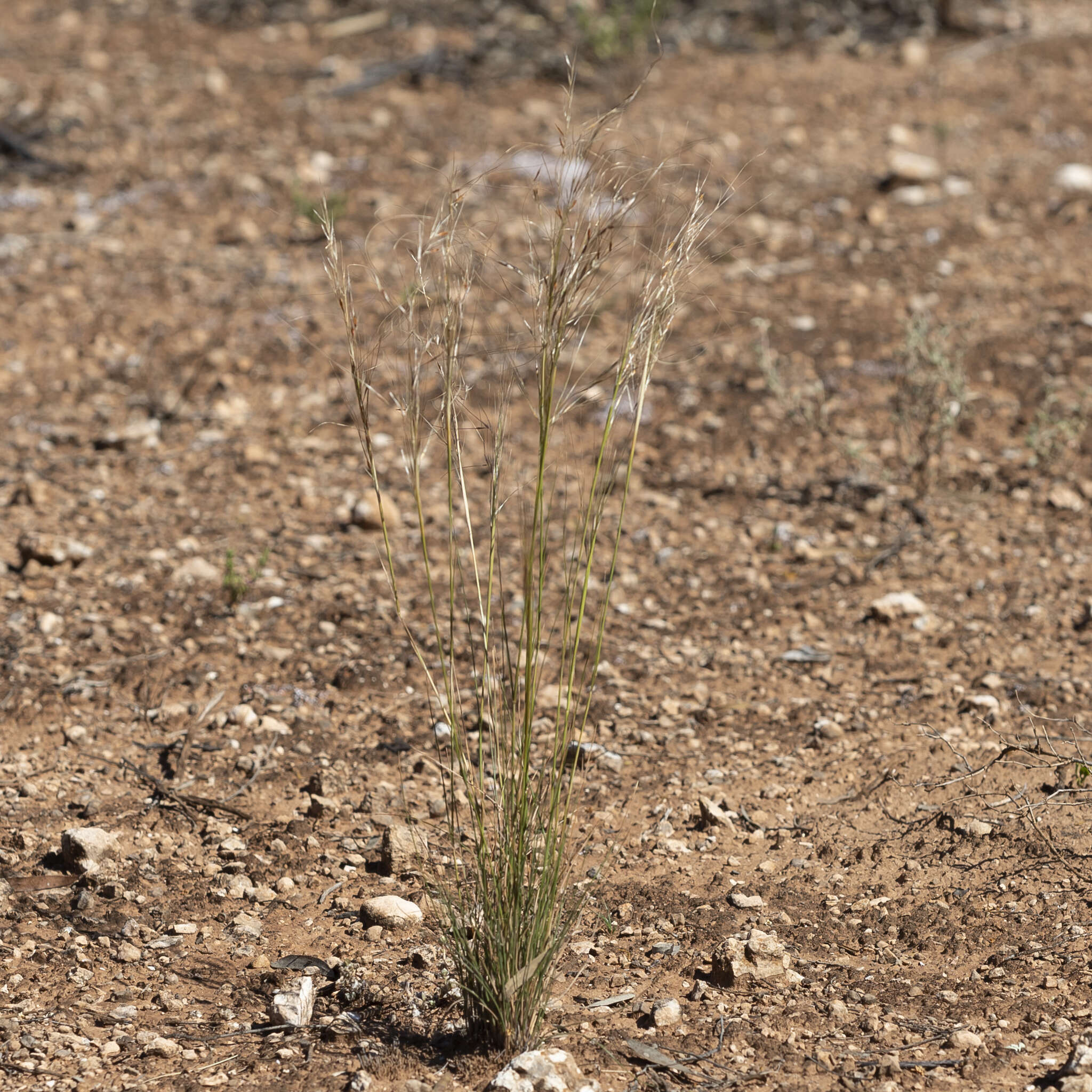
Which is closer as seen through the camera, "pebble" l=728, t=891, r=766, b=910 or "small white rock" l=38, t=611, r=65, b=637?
"pebble" l=728, t=891, r=766, b=910

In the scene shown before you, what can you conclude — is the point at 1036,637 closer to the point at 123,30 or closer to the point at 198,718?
the point at 198,718

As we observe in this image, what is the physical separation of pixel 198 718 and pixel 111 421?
6.22 feet

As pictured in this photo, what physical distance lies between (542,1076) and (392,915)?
60 cm

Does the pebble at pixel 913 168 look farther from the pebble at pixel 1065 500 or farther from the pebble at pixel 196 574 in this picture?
the pebble at pixel 196 574

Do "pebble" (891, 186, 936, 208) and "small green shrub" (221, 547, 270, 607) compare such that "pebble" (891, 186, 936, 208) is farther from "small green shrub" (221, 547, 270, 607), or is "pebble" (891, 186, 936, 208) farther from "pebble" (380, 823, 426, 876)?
"pebble" (380, 823, 426, 876)

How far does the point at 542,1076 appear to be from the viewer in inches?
77.5

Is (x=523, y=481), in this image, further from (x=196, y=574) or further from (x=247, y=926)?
(x=196, y=574)

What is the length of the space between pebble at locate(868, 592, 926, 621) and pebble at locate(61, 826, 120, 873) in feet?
7.05

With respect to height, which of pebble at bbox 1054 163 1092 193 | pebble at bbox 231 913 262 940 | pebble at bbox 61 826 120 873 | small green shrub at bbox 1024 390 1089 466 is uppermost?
pebble at bbox 1054 163 1092 193

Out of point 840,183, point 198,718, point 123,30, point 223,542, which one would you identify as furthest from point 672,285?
point 123,30

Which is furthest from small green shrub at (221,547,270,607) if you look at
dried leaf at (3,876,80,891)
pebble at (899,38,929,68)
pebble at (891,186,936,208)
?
pebble at (899,38,929,68)

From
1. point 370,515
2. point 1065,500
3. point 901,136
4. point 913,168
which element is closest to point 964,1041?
point 1065,500

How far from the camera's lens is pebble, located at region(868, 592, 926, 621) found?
358cm

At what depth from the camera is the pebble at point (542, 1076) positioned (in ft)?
6.40
